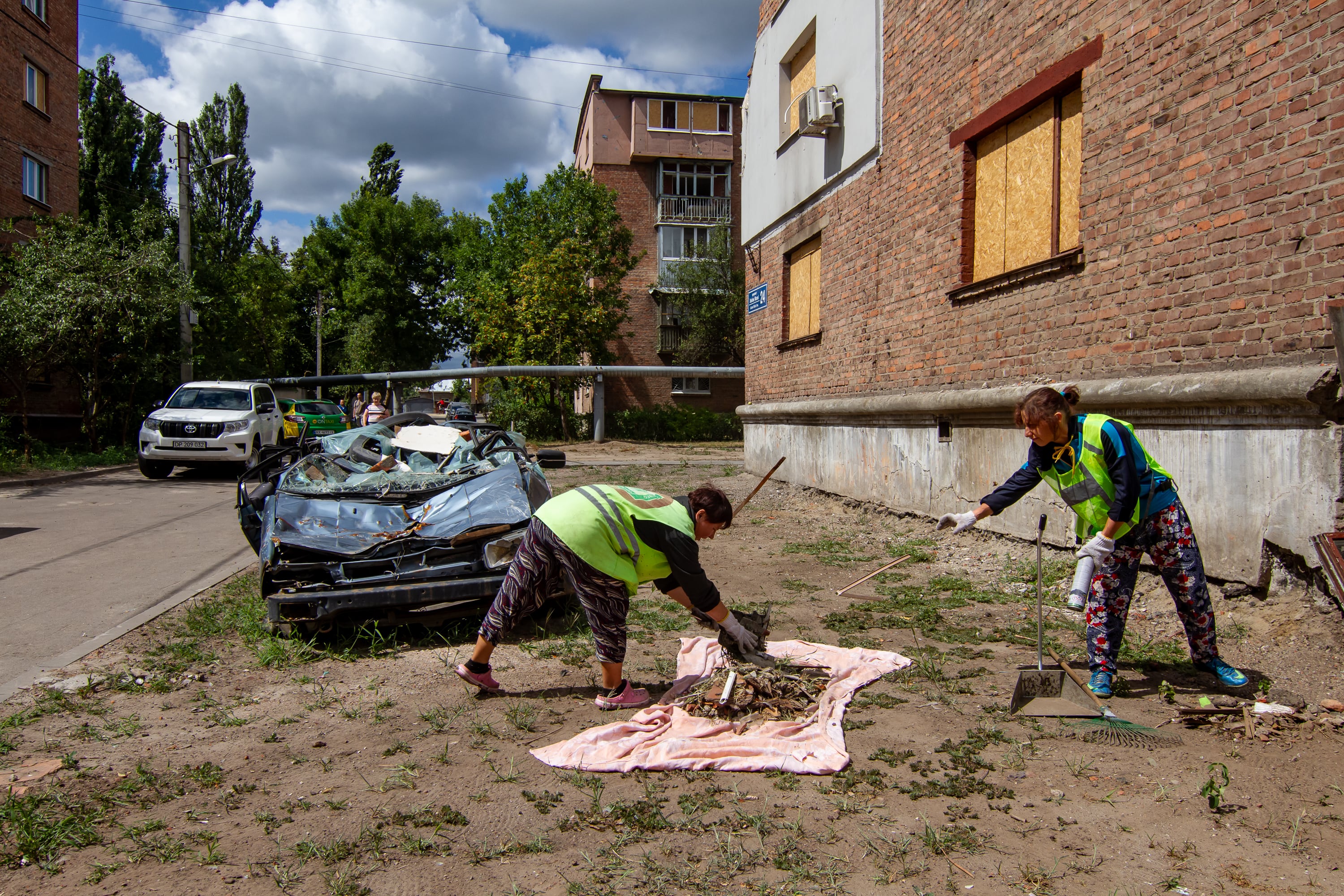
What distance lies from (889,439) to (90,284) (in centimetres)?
1588

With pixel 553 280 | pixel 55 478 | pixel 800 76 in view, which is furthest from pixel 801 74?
pixel 553 280

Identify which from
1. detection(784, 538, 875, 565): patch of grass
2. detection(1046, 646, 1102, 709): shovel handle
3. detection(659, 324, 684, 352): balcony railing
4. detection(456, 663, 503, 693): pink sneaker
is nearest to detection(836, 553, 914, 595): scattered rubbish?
detection(784, 538, 875, 565): patch of grass

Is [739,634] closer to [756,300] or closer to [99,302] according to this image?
[756,300]

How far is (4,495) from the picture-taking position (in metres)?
12.1

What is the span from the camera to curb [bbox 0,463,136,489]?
517 inches

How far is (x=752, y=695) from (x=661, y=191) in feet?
112

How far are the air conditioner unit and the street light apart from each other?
14431 mm

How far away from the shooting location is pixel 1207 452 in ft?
17.1

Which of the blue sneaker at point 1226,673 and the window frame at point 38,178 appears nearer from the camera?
the blue sneaker at point 1226,673

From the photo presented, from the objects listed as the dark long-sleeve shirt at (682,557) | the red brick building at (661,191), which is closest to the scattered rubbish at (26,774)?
the dark long-sleeve shirt at (682,557)

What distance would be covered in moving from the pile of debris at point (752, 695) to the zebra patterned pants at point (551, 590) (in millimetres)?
465

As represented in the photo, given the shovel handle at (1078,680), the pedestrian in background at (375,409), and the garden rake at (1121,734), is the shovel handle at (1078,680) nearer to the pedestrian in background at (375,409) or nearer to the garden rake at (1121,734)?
the garden rake at (1121,734)

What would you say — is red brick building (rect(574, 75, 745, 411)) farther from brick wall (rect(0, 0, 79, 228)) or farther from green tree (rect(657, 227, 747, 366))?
brick wall (rect(0, 0, 79, 228))

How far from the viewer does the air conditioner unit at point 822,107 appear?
10.7 metres
